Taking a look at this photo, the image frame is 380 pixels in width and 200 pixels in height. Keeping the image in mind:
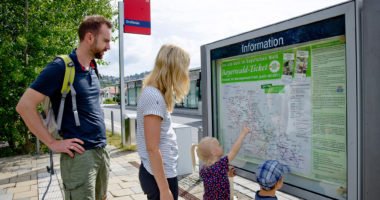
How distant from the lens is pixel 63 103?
229cm

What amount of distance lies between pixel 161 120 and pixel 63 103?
2.34 feet

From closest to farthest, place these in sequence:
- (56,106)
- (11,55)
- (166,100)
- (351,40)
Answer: (351,40) < (166,100) < (56,106) < (11,55)

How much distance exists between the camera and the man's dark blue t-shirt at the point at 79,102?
223 cm

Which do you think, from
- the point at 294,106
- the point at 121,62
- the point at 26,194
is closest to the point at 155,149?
the point at 294,106

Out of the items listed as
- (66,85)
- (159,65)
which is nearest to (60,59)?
(66,85)

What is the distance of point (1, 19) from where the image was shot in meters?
8.52

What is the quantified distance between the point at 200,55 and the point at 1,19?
720 centimetres

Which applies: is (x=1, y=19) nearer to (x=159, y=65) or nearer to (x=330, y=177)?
(x=159, y=65)

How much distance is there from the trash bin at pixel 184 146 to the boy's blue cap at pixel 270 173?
3.38m

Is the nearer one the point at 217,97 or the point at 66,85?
the point at 66,85

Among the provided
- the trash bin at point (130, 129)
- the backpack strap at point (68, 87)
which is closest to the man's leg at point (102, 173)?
the backpack strap at point (68, 87)

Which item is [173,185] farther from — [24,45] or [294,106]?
[24,45]

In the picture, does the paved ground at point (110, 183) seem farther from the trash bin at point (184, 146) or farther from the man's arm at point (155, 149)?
the man's arm at point (155, 149)

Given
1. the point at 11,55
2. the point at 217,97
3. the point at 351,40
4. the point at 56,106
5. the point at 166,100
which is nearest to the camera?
the point at 351,40
